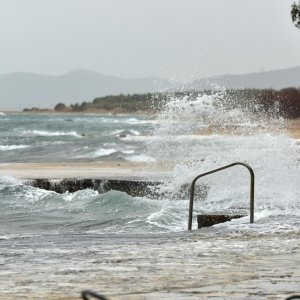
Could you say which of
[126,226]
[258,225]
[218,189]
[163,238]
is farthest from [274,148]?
[163,238]

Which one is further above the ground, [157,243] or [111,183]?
[157,243]

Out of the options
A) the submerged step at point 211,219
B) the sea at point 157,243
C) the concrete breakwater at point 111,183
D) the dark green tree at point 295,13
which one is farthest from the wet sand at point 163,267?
the dark green tree at point 295,13

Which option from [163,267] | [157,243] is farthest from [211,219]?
[163,267]

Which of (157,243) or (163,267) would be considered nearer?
(163,267)

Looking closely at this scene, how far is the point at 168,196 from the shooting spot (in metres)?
19.1

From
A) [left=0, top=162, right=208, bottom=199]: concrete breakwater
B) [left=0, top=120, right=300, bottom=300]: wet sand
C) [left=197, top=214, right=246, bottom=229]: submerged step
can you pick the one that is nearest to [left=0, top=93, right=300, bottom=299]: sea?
[left=0, top=120, right=300, bottom=300]: wet sand

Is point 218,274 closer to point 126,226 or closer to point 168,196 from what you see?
point 126,226

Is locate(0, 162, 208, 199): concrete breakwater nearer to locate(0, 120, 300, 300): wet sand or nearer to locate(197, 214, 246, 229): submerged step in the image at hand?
locate(197, 214, 246, 229): submerged step

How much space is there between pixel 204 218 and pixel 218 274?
536 cm

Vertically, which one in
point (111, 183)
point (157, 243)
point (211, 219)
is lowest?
point (111, 183)

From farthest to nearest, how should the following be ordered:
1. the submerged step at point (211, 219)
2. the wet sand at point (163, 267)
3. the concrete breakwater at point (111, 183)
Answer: the concrete breakwater at point (111, 183) < the submerged step at point (211, 219) < the wet sand at point (163, 267)

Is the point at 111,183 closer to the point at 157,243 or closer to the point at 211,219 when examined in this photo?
the point at 211,219

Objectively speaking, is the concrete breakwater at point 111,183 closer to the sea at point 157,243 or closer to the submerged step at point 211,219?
the sea at point 157,243

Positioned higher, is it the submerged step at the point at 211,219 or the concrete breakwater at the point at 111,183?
the submerged step at the point at 211,219
